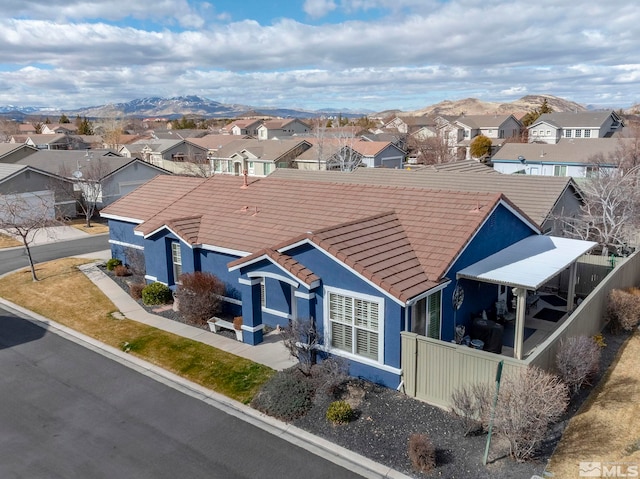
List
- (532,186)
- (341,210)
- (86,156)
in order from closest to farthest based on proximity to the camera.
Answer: (341,210), (532,186), (86,156)

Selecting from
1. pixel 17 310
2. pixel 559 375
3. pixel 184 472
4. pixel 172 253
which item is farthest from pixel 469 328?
pixel 17 310

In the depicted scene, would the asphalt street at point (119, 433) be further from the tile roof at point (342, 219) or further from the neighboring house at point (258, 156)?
the neighboring house at point (258, 156)

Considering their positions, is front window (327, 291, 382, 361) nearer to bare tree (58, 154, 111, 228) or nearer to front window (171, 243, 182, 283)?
front window (171, 243, 182, 283)

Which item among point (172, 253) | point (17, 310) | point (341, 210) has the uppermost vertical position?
point (341, 210)

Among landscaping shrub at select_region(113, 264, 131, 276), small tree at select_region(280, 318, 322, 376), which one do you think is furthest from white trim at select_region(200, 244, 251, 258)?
landscaping shrub at select_region(113, 264, 131, 276)

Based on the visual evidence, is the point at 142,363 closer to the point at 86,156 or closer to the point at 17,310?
the point at 17,310

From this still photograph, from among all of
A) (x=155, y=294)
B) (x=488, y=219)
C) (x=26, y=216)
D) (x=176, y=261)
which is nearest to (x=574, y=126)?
(x=488, y=219)
